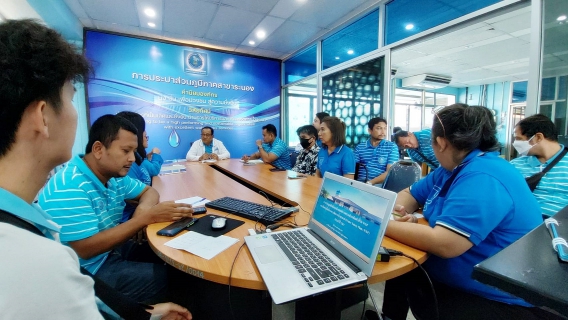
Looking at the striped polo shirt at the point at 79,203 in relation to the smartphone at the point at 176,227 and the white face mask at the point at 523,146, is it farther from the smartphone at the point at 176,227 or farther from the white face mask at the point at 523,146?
the white face mask at the point at 523,146

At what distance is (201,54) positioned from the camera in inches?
198

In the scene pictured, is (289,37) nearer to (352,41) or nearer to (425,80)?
(352,41)

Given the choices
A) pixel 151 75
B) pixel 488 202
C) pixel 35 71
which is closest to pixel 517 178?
pixel 488 202

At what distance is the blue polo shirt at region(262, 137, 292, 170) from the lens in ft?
12.5

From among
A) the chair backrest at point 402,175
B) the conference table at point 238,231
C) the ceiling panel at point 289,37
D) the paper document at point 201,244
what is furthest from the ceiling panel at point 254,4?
the paper document at point 201,244

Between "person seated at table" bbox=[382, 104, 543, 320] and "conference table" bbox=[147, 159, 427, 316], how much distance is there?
0.37 feet

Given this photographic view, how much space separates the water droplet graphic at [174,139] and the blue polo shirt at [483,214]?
4.85 m

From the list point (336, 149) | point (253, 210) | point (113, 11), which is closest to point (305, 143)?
point (336, 149)

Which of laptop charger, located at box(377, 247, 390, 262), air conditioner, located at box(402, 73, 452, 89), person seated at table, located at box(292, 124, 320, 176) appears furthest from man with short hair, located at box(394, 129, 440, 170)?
air conditioner, located at box(402, 73, 452, 89)

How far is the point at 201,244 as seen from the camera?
952 mm

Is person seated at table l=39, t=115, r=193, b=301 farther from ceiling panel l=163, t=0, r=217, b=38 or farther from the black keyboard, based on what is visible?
ceiling panel l=163, t=0, r=217, b=38

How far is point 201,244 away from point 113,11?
421 centimetres

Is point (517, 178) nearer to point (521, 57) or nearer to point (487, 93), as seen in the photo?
point (521, 57)

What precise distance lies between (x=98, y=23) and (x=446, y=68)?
7.45 metres
